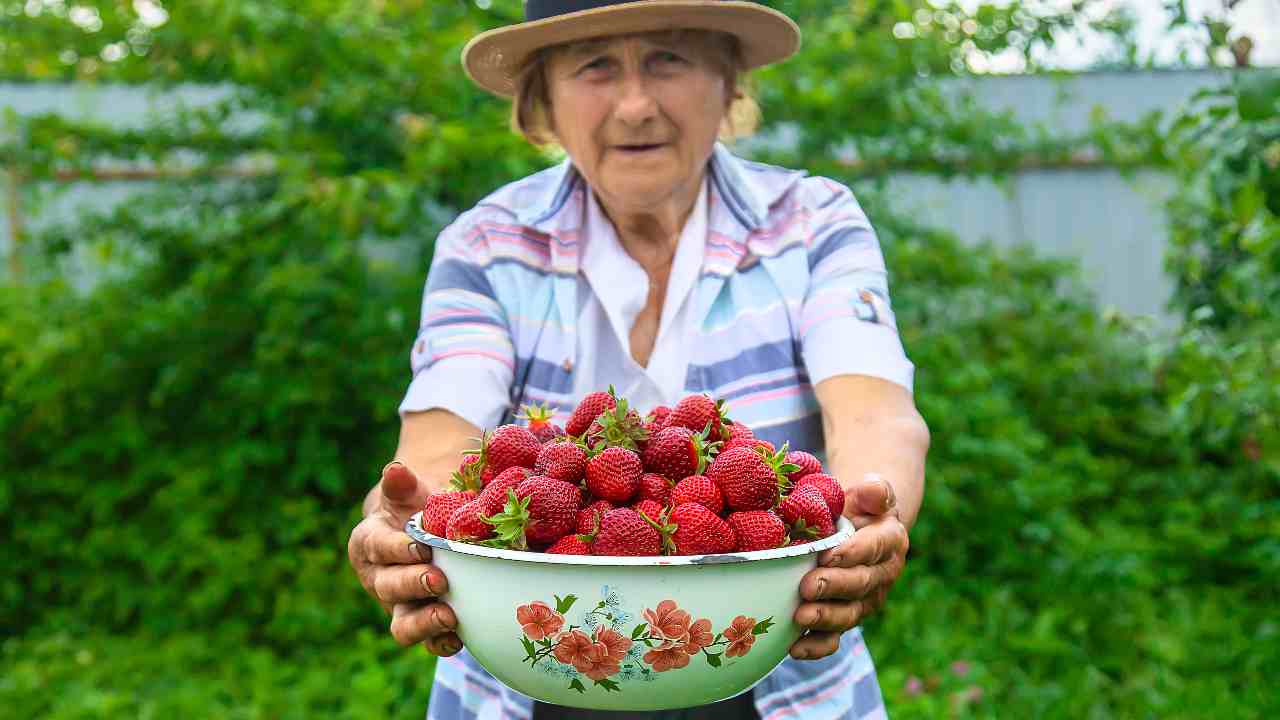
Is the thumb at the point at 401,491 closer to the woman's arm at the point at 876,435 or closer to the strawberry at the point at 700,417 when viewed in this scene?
the strawberry at the point at 700,417

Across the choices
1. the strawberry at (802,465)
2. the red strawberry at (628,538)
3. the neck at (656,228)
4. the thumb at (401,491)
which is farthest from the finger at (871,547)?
the neck at (656,228)

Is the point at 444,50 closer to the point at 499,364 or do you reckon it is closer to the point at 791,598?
the point at 499,364

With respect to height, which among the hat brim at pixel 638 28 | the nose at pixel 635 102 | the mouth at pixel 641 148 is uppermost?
the hat brim at pixel 638 28

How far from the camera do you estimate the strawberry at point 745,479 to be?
1276 mm

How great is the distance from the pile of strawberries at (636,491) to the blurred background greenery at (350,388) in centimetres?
212

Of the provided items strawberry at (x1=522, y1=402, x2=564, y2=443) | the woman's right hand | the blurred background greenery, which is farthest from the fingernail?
the blurred background greenery

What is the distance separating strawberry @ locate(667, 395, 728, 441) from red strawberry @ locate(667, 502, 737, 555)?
0.60 feet

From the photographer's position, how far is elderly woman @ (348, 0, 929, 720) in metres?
1.64

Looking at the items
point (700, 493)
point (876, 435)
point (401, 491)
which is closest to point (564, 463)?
point (700, 493)

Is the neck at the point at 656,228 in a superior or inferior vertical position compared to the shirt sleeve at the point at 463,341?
superior

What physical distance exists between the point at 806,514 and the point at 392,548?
1.66ft

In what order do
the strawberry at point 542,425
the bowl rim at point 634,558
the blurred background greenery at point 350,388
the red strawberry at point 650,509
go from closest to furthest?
1. the bowl rim at point 634,558
2. the red strawberry at point 650,509
3. the strawberry at point 542,425
4. the blurred background greenery at point 350,388

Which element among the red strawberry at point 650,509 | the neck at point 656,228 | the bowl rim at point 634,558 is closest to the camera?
the bowl rim at point 634,558

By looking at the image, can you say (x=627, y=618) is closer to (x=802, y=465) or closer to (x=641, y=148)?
(x=802, y=465)
